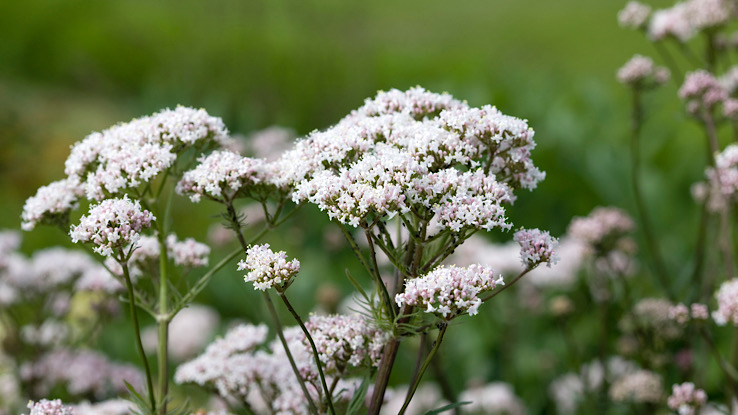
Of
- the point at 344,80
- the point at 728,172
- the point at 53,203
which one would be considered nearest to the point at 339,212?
the point at 53,203

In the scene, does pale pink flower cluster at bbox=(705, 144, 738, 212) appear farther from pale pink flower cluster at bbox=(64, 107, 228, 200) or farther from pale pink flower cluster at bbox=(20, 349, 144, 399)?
pale pink flower cluster at bbox=(20, 349, 144, 399)

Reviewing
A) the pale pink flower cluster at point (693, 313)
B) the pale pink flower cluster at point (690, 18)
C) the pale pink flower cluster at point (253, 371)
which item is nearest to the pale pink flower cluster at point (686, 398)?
the pale pink flower cluster at point (693, 313)

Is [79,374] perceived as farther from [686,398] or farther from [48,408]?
[686,398]

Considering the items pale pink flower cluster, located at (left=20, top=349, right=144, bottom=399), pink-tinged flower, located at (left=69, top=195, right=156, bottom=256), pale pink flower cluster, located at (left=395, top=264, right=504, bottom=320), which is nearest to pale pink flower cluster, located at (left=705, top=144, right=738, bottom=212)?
pale pink flower cluster, located at (left=395, top=264, right=504, bottom=320)

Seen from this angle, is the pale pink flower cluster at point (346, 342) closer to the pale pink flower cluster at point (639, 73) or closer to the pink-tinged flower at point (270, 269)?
the pink-tinged flower at point (270, 269)

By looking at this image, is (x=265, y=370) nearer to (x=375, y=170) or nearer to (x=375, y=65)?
(x=375, y=170)

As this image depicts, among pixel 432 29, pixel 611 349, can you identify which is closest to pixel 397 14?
pixel 432 29
